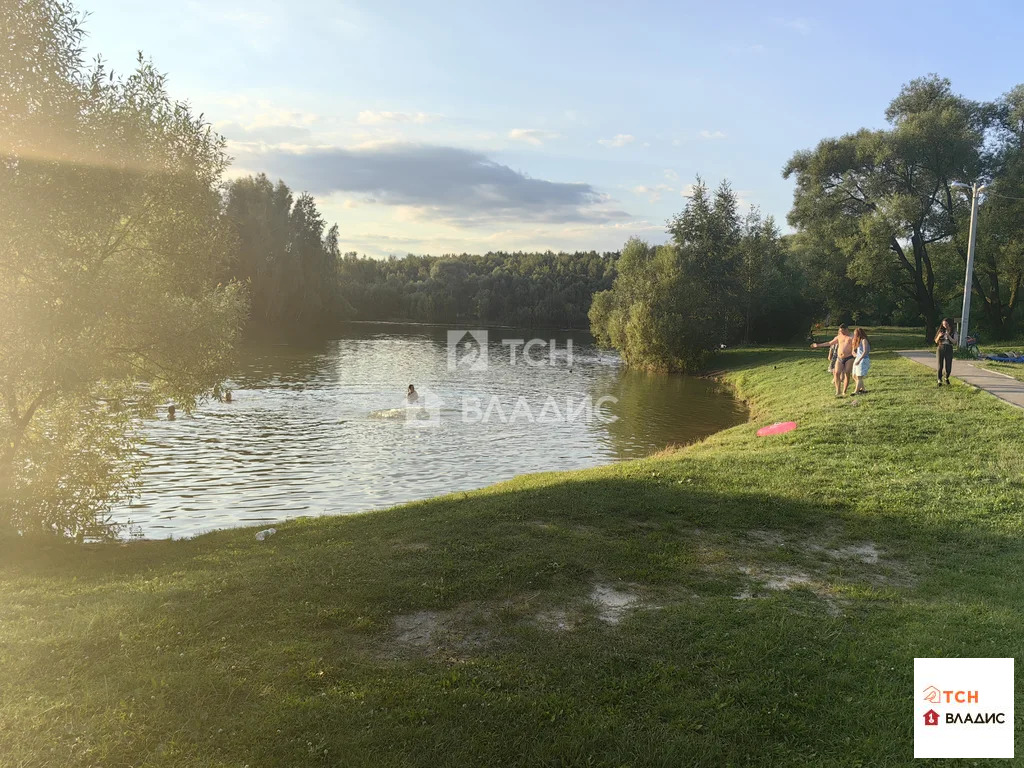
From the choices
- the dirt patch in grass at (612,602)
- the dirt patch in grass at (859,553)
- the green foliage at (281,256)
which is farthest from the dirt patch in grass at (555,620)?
the green foliage at (281,256)

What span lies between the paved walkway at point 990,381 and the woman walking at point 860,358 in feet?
11.0

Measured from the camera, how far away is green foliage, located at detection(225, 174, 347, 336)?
79.6 m

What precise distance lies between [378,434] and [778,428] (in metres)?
14.5

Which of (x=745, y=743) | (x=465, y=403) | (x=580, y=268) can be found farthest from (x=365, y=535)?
(x=580, y=268)

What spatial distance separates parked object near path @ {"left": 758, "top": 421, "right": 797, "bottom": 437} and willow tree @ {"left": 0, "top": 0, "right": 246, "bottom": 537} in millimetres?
14800

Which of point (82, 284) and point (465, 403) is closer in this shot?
point (82, 284)

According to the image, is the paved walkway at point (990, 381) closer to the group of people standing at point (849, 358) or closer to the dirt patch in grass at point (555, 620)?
the group of people standing at point (849, 358)

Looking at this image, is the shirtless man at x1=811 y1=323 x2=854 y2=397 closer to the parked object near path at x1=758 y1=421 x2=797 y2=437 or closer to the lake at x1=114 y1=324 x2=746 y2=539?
the parked object near path at x1=758 y1=421 x2=797 y2=437

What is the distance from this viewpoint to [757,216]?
6638 cm

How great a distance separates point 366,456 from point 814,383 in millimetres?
20925

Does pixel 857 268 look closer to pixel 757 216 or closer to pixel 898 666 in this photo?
pixel 757 216

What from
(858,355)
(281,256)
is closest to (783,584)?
(858,355)
